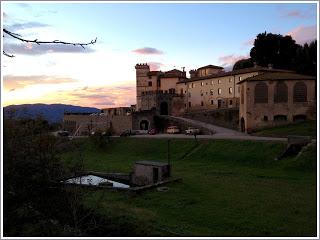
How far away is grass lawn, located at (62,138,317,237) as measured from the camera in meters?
17.3

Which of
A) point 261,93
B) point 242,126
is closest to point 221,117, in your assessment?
point 242,126

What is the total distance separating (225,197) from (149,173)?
7899 mm

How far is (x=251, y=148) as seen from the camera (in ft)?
120

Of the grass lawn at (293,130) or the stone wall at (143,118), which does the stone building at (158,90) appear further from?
the grass lawn at (293,130)

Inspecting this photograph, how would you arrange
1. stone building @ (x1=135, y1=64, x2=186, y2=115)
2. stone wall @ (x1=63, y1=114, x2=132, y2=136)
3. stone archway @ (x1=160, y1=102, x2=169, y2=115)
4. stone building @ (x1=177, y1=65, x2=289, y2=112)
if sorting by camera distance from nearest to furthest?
stone wall @ (x1=63, y1=114, x2=132, y2=136), stone building @ (x1=177, y1=65, x2=289, y2=112), stone building @ (x1=135, y1=64, x2=186, y2=115), stone archway @ (x1=160, y1=102, x2=169, y2=115)

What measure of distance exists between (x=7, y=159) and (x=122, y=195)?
11713 mm

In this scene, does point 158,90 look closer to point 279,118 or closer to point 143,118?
point 143,118

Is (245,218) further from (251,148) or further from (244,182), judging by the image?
(251,148)

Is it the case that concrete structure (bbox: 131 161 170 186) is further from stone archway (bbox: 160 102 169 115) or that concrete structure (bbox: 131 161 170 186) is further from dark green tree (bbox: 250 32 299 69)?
dark green tree (bbox: 250 32 299 69)

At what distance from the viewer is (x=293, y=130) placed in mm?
Answer: 42781

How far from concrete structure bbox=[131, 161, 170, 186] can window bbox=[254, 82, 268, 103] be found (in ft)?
73.1

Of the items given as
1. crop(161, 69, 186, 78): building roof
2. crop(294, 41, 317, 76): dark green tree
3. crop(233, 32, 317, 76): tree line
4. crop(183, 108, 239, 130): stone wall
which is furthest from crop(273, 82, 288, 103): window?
crop(161, 69, 186, 78): building roof

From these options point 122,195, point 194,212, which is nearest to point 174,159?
point 122,195

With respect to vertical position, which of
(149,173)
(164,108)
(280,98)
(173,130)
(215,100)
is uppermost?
(215,100)
